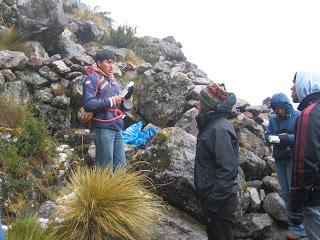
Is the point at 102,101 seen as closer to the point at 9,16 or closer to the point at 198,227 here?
the point at 198,227

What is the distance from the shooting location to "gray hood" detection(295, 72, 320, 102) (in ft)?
12.8

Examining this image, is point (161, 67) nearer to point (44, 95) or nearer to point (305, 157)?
point (44, 95)

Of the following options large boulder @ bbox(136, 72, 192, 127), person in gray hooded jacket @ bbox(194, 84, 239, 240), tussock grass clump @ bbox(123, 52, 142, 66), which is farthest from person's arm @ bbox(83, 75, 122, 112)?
tussock grass clump @ bbox(123, 52, 142, 66)

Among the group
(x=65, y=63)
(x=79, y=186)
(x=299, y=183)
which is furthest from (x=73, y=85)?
(x=299, y=183)

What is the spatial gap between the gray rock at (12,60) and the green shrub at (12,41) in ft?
3.53

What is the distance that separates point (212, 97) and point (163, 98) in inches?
187

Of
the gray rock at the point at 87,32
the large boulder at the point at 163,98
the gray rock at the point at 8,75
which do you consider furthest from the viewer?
the gray rock at the point at 87,32

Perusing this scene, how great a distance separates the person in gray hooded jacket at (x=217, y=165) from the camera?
395 cm

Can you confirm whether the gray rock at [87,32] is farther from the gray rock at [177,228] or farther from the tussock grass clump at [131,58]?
the gray rock at [177,228]

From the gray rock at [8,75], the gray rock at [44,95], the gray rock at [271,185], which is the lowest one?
the gray rock at [271,185]

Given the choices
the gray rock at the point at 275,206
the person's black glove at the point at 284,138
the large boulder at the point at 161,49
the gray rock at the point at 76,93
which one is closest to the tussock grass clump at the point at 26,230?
the person's black glove at the point at 284,138

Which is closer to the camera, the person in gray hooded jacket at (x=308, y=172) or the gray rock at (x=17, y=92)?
the person in gray hooded jacket at (x=308, y=172)

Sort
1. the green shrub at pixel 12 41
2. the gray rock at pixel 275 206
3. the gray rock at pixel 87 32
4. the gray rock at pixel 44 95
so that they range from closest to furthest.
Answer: the gray rock at pixel 275 206 < the gray rock at pixel 44 95 < the green shrub at pixel 12 41 < the gray rock at pixel 87 32

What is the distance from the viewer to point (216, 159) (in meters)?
4.00
